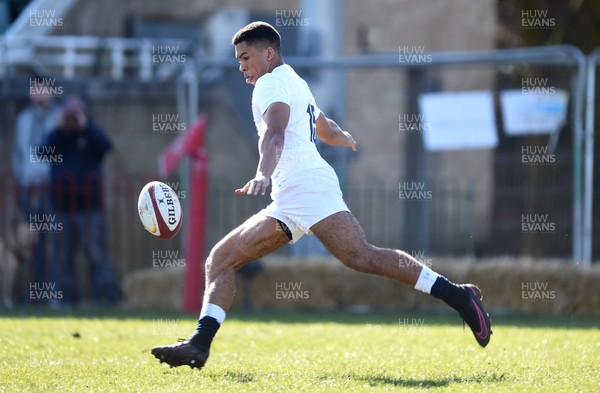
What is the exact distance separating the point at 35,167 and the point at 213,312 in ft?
22.5

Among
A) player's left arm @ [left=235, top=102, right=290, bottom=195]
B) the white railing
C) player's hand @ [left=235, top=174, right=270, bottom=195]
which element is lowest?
player's hand @ [left=235, top=174, right=270, bottom=195]

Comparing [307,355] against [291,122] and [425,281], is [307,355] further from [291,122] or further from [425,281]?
[291,122]

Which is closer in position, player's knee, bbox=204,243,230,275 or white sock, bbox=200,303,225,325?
white sock, bbox=200,303,225,325

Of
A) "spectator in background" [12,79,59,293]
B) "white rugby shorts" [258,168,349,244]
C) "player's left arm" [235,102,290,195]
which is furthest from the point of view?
"spectator in background" [12,79,59,293]

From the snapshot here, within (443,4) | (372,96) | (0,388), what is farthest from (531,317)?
(443,4)

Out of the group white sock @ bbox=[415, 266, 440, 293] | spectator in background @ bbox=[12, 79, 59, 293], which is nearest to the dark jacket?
spectator in background @ bbox=[12, 79, 59, 293]

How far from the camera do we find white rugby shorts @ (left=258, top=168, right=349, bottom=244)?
6828 mm

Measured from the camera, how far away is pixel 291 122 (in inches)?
273

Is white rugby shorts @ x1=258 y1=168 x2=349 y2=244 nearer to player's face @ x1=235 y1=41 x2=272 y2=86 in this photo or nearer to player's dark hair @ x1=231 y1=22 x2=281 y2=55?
player's face @ x1=235 y1=41 x2=272 y2=86

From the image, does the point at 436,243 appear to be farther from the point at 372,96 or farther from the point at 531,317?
the point at 372,96

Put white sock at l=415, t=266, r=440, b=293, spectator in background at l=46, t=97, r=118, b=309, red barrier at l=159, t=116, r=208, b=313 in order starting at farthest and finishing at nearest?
spectator in background at l=46, t=97, r=118, b=309 → red barrier at l=159, t=116, r=208, b=313 → white sock at l=415, t=266, r=440, b=293

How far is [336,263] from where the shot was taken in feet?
39.5

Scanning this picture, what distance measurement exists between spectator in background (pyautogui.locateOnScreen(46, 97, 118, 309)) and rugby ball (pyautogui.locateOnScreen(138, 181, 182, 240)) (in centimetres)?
541

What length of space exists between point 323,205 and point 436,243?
6663 mm
